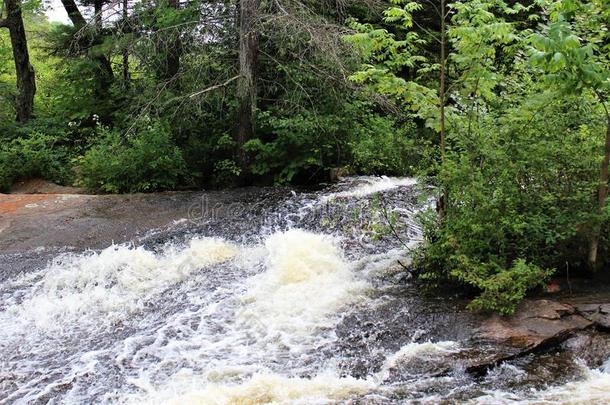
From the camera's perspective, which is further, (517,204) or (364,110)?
(364,110)

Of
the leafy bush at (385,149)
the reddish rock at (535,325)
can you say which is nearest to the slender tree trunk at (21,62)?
the leafy bush at (385,149)

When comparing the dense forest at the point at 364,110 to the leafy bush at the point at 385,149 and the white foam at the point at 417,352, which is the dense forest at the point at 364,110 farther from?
the white foam at the point at 417,352

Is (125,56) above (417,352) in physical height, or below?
above

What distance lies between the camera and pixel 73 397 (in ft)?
14.5

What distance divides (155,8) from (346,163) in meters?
5.53

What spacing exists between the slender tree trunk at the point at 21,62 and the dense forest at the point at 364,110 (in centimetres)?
→ 6

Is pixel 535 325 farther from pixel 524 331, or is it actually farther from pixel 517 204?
pixel 517 204

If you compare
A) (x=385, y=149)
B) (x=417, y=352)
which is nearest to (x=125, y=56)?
(x=385, y=149)

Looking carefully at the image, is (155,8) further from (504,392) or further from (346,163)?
(504,392)

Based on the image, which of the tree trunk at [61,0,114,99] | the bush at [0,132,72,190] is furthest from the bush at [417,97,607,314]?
the tree trunk at [61,0,114,99]

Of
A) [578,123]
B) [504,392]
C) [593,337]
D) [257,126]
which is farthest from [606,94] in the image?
[257,126]

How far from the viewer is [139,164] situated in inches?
466

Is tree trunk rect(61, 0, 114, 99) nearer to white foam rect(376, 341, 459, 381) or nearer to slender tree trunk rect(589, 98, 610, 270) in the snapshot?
white foam rect(376, 341, 459, 381)

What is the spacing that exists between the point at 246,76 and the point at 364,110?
284cm
